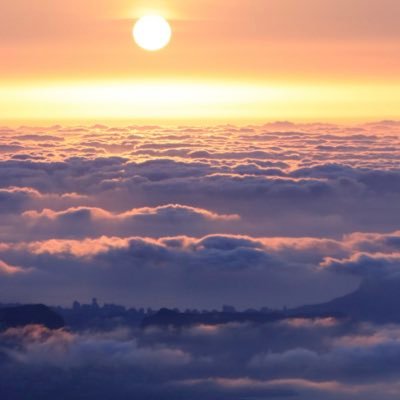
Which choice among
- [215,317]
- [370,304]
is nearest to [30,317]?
[215,317]

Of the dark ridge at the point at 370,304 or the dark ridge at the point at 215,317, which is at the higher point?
the dark ridge at the point at 370,304

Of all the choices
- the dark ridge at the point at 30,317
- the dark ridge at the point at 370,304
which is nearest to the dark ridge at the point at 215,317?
the dark ridge at the point at 370,304

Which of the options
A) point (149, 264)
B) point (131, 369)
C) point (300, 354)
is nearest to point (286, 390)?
point (300, 354)

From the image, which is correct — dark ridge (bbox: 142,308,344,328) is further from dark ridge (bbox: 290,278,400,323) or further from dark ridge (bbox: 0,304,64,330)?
dark ridge (bbox: 0,304,64,330)

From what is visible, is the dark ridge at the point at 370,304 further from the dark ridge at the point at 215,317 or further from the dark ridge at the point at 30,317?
the dark ridge at the point at 30,317

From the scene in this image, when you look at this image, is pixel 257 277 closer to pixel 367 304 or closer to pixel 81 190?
pixel 367 304

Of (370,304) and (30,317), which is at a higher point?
(370,304)

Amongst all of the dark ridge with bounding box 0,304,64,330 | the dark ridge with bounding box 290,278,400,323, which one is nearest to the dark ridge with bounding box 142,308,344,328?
the dark ridge with bounding box 290,278,400,323

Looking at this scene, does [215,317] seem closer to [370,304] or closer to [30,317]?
[370,304]
